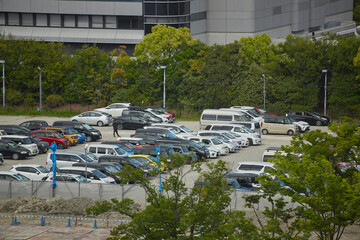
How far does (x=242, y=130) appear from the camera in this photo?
143 ft

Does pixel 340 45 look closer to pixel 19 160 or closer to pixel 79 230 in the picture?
pixel 19 160

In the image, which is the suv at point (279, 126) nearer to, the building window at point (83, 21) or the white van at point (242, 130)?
the white van at point (242, 130)

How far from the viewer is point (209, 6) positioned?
82.2 m

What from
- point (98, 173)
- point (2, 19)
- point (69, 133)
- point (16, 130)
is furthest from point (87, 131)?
point (2, 19)

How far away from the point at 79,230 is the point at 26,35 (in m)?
66.2

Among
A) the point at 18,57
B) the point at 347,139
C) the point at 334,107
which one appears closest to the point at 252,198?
the point at 347,139

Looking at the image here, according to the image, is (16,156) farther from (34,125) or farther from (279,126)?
(279,126)

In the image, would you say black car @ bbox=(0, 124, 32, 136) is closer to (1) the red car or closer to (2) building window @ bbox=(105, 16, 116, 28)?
(1) the red car

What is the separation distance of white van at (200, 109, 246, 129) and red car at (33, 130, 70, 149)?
41.4 ft

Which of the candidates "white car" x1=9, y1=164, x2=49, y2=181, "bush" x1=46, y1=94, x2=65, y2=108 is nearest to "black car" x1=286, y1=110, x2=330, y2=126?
"bush" x1=46, y1=94, x2=65, y2=108

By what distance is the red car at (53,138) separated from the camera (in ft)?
131

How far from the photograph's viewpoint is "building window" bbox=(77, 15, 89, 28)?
85.9 metres

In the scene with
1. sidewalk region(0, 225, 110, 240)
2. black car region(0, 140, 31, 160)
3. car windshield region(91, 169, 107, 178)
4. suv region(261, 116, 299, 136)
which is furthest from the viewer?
suv region(261, 116, 299, 136)

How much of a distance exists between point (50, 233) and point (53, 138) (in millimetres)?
16707
